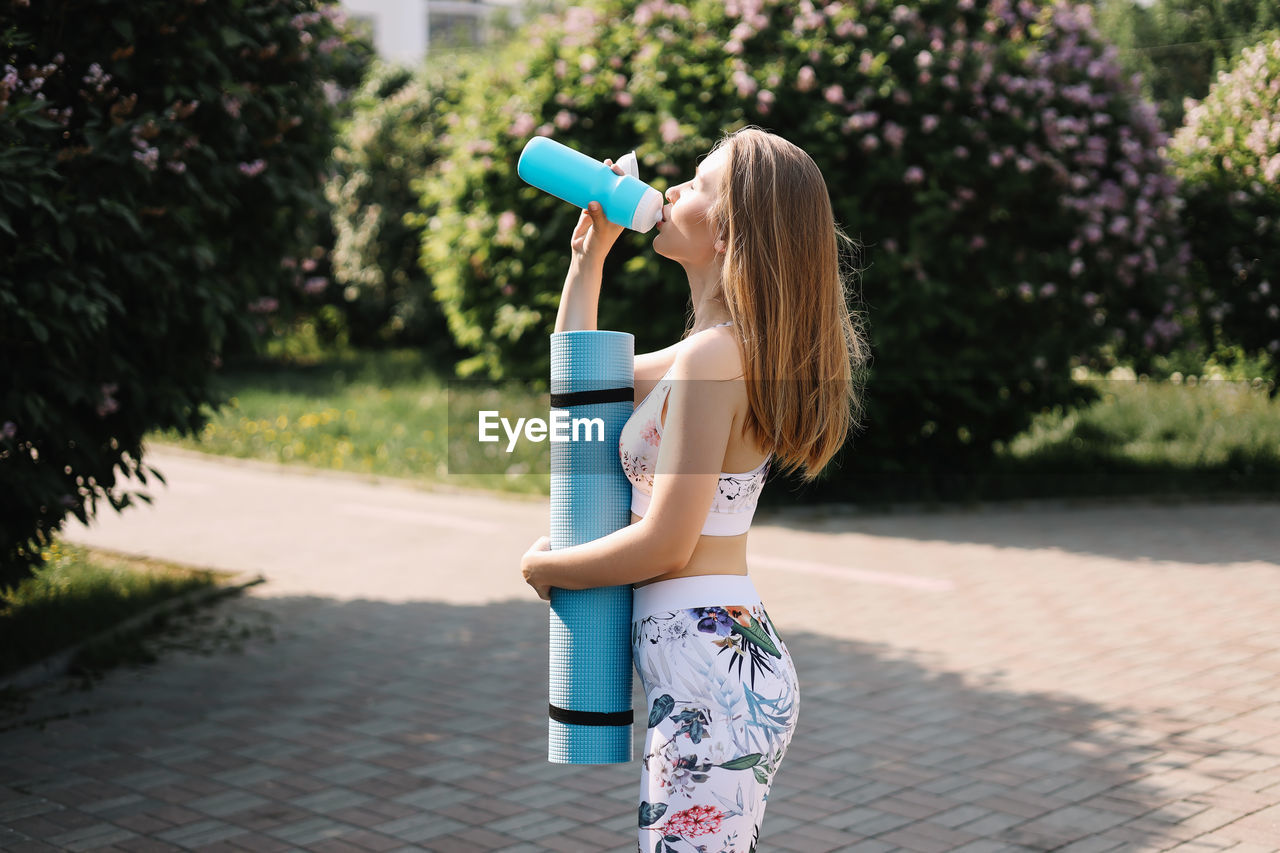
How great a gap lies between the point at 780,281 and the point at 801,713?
12.3 feet

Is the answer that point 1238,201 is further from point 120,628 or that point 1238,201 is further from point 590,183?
point 590,183

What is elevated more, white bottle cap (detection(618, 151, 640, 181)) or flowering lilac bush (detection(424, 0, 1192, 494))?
flowering lilac bush (detection(424, 0, 1192, 494))

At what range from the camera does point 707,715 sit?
87.1 inches

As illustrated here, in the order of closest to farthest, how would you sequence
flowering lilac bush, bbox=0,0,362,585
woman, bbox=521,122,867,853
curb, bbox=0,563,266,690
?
woman, bbox=521,122,867,853, flowering lilac bush, bbox=0,0,362,585, curb, bbox=0,563,266,690

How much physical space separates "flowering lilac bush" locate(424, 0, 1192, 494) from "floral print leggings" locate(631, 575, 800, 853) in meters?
8.76

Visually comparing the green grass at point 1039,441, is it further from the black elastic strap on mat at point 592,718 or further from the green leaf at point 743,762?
the green leaf at point 743,762

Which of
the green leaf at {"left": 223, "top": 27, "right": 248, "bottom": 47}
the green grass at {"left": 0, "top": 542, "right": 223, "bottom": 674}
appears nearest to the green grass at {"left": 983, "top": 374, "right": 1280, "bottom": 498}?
the green grass at {"left": 0, "top": 542, "right": 223, "bottom": 674}

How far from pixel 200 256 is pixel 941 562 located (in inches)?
230

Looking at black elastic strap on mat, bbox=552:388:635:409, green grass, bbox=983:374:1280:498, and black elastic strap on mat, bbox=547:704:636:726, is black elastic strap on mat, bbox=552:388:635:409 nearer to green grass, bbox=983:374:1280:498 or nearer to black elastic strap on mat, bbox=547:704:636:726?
black elastic strap on mat, bbox=547:704:636:726

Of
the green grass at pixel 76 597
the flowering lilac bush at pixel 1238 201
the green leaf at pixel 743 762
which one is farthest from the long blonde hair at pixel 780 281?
the flowering lilac bush at pixel 1238 201

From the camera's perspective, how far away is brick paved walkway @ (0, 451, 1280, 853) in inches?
168

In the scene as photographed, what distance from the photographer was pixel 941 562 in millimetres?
9055

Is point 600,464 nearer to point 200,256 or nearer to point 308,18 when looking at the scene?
point 200,256

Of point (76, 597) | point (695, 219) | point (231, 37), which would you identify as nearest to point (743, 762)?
point (695, 219)
